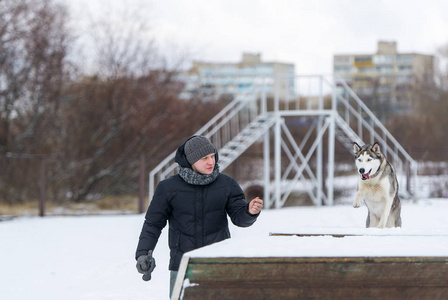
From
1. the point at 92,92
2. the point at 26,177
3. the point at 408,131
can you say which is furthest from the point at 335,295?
the point at 408,131

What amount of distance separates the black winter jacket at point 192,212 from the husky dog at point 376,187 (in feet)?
5.91

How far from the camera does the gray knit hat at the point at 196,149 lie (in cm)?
432

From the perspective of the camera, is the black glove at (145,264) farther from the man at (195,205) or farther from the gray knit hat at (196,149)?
the gray knit hat at (196,149)

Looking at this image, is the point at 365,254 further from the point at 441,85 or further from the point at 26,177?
the point at 441,85

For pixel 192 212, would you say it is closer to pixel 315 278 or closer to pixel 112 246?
pixel 315 278

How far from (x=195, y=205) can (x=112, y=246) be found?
773 centimetres

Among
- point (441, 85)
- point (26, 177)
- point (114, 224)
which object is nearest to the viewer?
point (114, 224)

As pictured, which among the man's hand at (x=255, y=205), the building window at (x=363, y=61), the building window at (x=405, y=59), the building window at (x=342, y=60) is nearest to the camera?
the man's hand at (x=255, y=205)

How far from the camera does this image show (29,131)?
2108 centimetres

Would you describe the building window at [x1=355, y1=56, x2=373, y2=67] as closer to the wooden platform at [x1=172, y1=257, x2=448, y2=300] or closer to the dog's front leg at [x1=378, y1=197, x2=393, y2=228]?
the dog's front leg at [x1=378, y1=197, x2=393, y2=228]

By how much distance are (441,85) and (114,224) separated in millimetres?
33429

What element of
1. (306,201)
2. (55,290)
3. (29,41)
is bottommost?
(306,201)

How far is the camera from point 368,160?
19.3 feet

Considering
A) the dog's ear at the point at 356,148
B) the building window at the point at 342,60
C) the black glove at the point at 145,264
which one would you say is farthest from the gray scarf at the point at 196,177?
the building window at the point at 342,60
